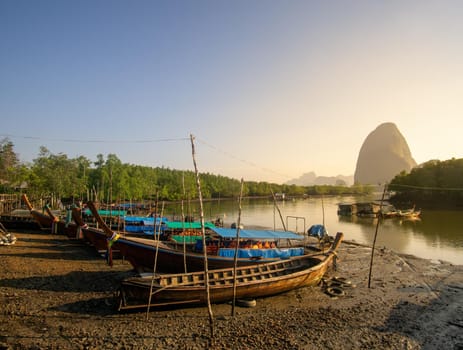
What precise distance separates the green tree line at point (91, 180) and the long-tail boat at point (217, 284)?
14.4 feet

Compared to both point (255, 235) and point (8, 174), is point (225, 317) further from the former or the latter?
point (8, 174)

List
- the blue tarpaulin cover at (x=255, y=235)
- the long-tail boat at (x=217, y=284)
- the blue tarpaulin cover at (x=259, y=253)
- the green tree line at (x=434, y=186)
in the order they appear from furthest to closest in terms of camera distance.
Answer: the green tree line at (x=434, y=186) < the blue tarpaulin cover at (x=255, y=235) < the blue tarpaulin cover at (x=259, y=253) < the long-tail boat at (x=217, y=284)

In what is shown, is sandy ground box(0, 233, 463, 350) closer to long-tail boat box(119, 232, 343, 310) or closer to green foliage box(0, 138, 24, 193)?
long-tail boat box(119, 232, 343, 310)

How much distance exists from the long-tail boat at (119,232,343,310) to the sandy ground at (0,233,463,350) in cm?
46

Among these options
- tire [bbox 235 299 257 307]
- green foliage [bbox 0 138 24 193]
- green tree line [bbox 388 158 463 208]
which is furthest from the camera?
green tree line [bbox 388 158 463 208]

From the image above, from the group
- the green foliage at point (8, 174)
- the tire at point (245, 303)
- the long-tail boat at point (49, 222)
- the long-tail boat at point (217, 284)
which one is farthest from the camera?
the green foliage at point (8, 174)

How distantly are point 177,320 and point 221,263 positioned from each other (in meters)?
4.68

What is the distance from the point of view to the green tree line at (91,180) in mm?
43656

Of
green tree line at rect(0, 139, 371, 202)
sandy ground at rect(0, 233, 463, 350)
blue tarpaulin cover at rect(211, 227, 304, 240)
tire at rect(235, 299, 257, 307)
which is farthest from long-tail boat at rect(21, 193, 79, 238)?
tire at rect(235, 299, 257, 307)

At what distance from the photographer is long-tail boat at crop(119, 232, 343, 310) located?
10.9 m

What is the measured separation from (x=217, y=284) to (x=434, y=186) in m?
77.0

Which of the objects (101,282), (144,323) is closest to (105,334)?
(144,323)

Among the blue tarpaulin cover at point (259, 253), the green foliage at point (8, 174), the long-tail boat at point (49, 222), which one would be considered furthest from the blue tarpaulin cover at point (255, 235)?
the green foliage at point (8, 174)

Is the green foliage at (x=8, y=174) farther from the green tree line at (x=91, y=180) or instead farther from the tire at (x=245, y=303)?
the tire at (x=245, y=303)
